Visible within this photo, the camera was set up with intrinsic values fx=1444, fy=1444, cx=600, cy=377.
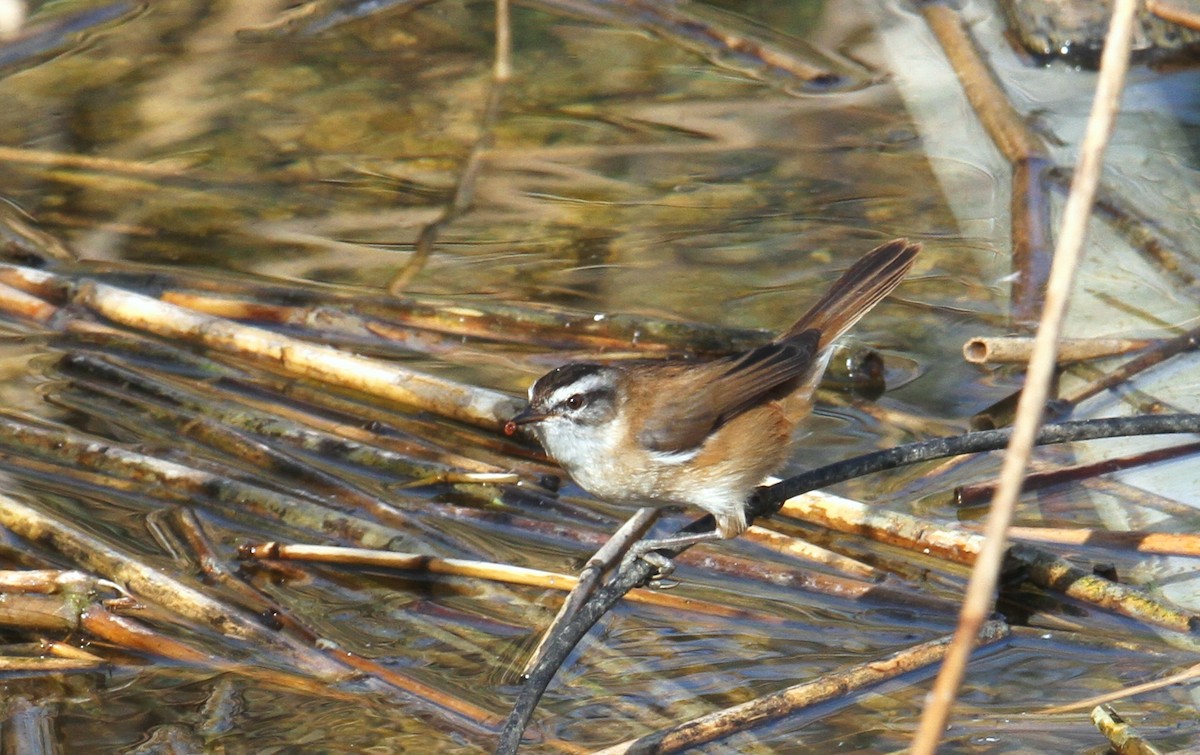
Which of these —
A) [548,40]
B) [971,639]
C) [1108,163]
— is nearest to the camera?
[971,639]

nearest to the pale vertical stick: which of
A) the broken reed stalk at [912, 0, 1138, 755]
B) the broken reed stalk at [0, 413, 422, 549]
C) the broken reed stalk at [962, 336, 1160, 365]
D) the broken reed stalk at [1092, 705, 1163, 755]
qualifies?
the broken reed stalk at [962, 336, 1160, 365]

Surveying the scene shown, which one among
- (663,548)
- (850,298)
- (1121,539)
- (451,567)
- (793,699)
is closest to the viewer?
(793,699)

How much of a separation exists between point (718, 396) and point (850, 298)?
29.2 inches

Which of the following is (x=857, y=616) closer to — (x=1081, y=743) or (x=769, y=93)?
(x=1081, y=743)

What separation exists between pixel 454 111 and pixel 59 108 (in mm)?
2492

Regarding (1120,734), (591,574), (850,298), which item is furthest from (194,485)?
(1120,734)

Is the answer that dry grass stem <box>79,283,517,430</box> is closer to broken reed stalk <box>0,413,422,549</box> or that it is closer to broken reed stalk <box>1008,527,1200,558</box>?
broken reed stalk <box>0,413,422,549</box>

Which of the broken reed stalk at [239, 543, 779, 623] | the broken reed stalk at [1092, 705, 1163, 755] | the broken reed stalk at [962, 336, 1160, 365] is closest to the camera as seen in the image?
the broken reed stalk at [1092, 705, 1163, 755]

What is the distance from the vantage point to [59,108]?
9.16 m

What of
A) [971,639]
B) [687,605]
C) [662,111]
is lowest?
[687,605]

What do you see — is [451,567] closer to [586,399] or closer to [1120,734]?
[586,399]

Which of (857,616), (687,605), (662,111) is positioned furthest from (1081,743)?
(662,111)

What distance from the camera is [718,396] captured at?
5.36 m

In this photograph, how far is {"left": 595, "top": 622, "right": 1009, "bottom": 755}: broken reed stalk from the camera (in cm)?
418
